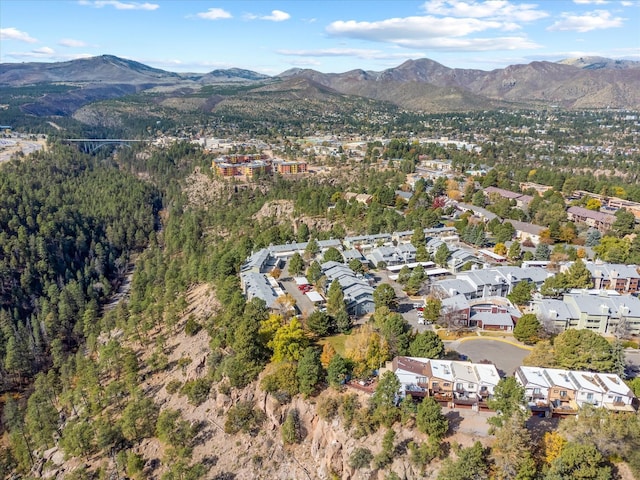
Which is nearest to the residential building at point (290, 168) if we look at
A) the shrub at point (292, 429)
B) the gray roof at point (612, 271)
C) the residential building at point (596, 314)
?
the gray roof at point (612, 271)

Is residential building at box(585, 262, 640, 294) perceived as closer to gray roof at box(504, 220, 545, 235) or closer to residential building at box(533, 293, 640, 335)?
residential building at box(533, 293, 640, 335)

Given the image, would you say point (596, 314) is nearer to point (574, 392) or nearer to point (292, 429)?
point (574, 392)

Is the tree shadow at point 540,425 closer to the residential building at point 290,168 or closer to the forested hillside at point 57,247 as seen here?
the forested hillside at point 57,247

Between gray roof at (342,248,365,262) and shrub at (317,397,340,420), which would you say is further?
gray roof at (342,248,365,262)

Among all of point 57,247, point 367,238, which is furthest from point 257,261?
point 57,247

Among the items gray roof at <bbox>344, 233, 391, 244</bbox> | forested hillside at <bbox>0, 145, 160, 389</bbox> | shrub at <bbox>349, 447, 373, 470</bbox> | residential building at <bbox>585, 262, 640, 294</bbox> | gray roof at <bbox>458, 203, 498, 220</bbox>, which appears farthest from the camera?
gray roof at <bbox>458, 203, 498, 220</bbox>

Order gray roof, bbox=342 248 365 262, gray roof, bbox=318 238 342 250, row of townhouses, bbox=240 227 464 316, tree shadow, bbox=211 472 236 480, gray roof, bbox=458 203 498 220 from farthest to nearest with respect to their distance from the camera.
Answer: gray roof, bbox=458 203 498 220
gray roof, bbox=318 238 342 250
gray roof, bbox=342 248 365 262
row of townhouses, bbox=240 227 464 316
tree shadow, bbox=211 472 236 480

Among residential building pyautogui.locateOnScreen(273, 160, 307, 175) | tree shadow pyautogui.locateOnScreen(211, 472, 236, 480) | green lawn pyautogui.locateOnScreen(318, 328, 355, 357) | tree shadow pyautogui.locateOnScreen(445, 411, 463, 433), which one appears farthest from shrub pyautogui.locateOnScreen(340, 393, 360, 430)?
residential building pyautogui.locateOnScreen(273, 160, 307, 175)
